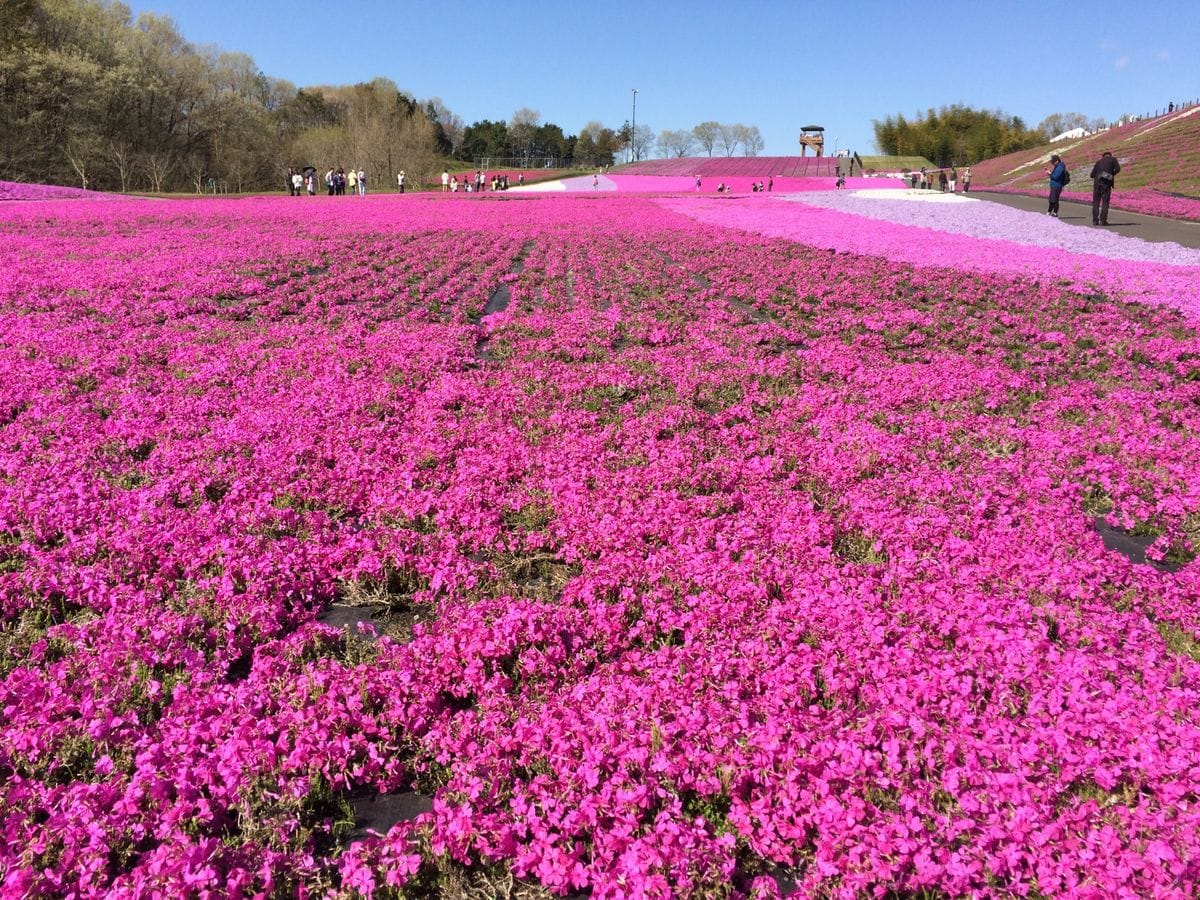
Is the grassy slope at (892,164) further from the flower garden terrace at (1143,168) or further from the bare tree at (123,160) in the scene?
the bare tree at (123,160)

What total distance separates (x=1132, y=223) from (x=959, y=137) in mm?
106940

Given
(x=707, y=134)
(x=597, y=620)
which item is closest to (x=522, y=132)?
(x=707, y=134)

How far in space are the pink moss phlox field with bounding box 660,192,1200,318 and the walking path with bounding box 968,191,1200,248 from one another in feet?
4.15

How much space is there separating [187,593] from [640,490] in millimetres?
3804

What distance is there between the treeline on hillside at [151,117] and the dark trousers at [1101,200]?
72.0m

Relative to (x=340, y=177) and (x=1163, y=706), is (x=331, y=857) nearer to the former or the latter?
(x=1163, y=706)

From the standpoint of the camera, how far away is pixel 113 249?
71.1 ft

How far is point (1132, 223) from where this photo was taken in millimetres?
30594

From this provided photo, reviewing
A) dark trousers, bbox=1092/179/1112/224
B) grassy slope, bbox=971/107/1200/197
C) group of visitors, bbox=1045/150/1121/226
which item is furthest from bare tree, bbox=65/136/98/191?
grassy slope, bbox=971/107/1200/197

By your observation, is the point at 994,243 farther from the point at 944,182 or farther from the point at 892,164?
the point at 892,164

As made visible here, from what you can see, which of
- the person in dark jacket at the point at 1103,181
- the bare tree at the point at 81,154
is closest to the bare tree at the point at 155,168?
the bare tree at the point at 81,154

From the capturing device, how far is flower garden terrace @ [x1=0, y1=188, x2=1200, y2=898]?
3.21m

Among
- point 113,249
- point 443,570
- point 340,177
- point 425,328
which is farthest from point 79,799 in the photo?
point 340,177

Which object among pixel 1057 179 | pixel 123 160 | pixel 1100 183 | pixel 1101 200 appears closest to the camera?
pixel 1100 183
